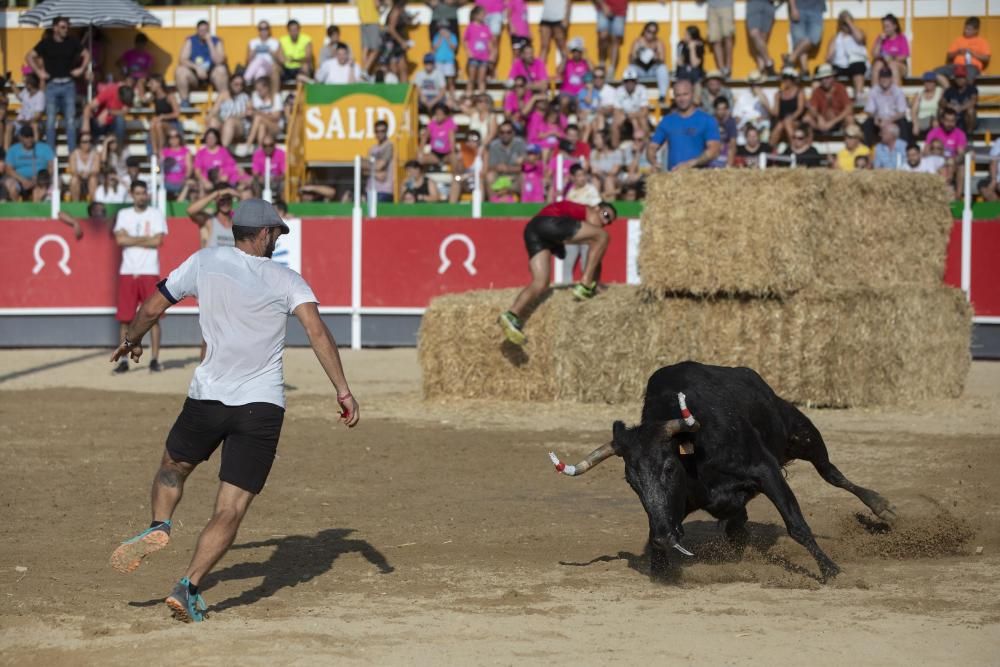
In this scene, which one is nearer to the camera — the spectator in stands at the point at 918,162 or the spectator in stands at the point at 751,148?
the spectator in stands at the point at 918,162

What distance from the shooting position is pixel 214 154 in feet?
69.3

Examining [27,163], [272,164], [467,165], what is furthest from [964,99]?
[27,163]

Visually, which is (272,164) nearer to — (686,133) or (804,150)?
(686,133)

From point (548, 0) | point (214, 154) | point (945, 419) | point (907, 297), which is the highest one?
point (548, 0)

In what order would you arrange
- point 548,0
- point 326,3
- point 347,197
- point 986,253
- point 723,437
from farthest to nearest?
1. point 326,3
2. point 548,0
3. point 347,197
4. point 986,253
5. point 723,437

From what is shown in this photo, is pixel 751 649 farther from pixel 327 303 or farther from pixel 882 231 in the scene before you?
pixel 327 303

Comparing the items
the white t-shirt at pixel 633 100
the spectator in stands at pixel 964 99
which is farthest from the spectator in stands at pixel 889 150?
the white t-shirt at pixel 633 100

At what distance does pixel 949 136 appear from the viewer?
19969 mm

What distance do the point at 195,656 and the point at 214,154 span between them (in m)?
16.0

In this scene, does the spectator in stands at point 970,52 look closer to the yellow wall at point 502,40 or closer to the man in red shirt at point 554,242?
the yellow wall at point 502,40

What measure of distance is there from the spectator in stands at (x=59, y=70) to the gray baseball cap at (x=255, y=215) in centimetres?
1688

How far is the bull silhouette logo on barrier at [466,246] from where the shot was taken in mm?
19438

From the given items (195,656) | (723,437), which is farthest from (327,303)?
(195,656)

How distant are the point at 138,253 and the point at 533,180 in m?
5.48
